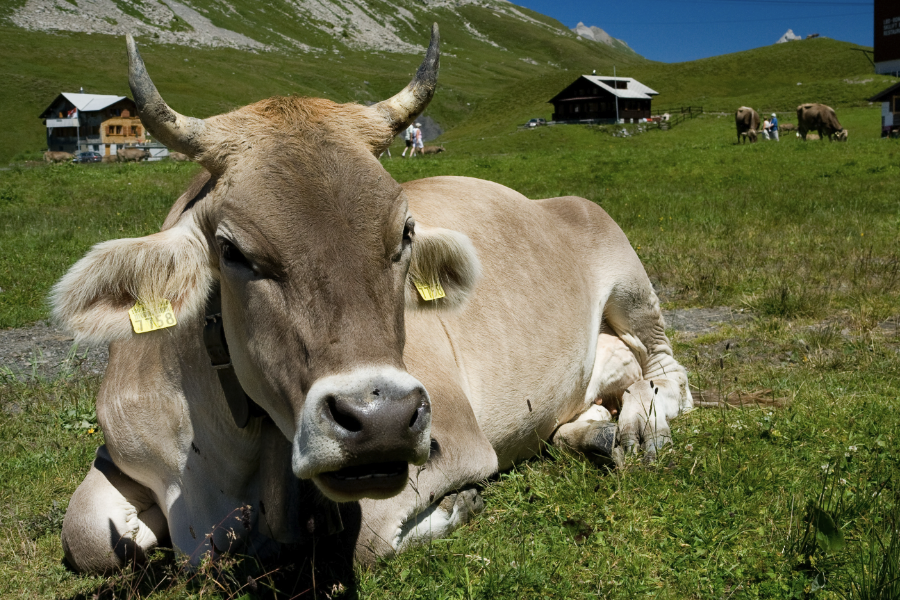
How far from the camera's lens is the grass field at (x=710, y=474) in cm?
326

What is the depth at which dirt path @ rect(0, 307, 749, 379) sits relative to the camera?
698 cm

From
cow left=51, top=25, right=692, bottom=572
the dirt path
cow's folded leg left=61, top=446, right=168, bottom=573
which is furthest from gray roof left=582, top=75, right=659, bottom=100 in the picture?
cow's folded leg left=61, top=446, right=168, bottom=573

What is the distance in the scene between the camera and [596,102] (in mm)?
86312

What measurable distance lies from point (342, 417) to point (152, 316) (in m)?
1.28

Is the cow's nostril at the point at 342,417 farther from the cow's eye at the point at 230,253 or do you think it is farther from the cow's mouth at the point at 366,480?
the cow's eye at the point at 230,253

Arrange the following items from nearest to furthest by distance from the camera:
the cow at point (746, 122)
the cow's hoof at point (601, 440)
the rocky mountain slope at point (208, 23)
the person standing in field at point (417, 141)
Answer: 1. the cow's hoof at point (601, 440)
2. the cow at point (746, 122)
3. the person standing in field at point (417, 141)
4. the rocky mountain slope at point (208, 23)

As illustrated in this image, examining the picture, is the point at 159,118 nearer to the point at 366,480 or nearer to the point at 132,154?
the point at 366,480

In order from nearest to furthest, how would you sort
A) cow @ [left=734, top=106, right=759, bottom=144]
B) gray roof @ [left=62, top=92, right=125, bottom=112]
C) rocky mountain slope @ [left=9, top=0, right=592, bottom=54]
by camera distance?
1. cow @ [left=734, top=106, right=759, bottom=144]
2. gray roof @ [left=62, top=92, right=125, bottom=112]
3. rocky mountain slope @ [left=9, top=0, right=592, bottom=54]

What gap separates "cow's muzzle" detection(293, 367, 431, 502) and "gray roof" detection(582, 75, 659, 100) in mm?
84363

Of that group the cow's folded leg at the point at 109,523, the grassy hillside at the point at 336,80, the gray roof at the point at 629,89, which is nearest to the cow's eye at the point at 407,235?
the cow's folded leg at the point at 109,523

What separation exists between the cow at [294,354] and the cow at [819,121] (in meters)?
43.5

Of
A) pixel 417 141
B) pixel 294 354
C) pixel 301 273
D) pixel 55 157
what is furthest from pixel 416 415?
pixel 55 157

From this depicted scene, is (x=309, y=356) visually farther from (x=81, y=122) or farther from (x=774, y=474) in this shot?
(x=81, y=122)

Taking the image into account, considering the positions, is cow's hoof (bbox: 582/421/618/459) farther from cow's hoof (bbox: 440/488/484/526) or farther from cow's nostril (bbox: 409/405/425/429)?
cow's nostril (bbox: 409/405/425/429)
